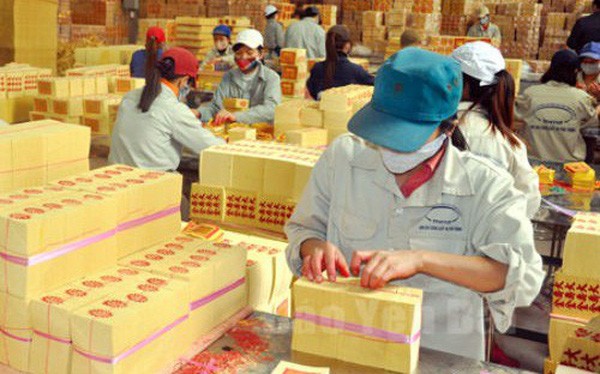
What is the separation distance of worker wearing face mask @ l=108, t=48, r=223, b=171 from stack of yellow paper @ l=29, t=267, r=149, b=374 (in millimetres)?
2864

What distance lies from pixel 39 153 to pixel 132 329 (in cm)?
127

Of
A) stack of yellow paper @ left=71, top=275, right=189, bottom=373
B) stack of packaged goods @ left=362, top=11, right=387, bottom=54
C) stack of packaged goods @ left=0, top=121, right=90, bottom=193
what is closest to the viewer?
stack of yellow paper @ left=71, top=275, right=189, bottom=373

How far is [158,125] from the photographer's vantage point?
204 inches

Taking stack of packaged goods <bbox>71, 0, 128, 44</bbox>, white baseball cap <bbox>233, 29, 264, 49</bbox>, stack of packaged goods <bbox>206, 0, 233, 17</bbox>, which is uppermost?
stack of packaged goods <bbox>206, 0, 233, 17</bbox>

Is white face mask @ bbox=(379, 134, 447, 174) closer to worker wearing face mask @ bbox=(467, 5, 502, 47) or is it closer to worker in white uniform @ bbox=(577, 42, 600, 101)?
worker in white uniform @ bbox=(577, 42, 600, 101)

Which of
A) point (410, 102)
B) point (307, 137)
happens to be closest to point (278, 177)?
point (307, 137)

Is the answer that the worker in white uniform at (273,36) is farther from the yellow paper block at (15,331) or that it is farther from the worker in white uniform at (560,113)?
the yellow paper block at (15,331)

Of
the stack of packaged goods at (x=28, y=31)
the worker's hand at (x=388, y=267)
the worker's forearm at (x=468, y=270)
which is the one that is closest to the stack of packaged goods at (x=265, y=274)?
the worker's hand at (x=388, y=267)

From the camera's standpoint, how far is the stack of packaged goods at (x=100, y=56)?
37.0 feet

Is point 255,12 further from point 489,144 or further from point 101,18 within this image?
point 489,144

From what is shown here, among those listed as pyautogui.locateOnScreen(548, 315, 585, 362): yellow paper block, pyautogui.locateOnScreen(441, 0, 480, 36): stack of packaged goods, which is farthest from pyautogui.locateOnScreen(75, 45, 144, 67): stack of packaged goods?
pyautogui.locateOnScreen(548, 315, 585, 362): yellow paper block

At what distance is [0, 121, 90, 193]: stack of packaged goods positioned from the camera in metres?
3.02

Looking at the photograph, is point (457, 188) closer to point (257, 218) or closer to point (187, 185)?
point (257, 218)

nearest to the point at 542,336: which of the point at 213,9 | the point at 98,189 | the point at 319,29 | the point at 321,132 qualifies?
the point at 321,132
